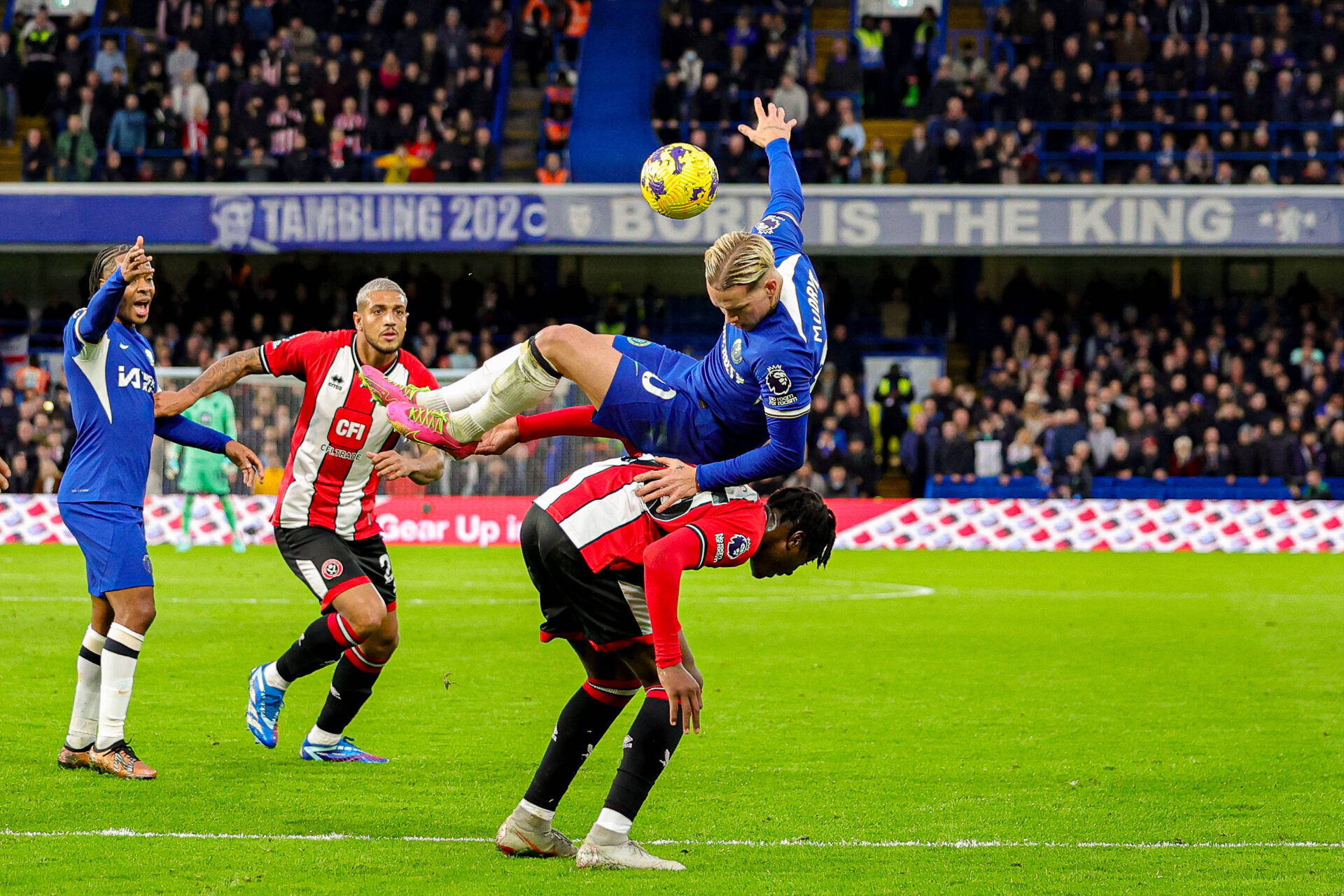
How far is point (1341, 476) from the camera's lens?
24328mm

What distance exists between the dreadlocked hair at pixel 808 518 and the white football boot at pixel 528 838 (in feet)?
4.82

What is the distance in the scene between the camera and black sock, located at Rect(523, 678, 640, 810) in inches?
243

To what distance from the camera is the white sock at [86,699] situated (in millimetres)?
7781


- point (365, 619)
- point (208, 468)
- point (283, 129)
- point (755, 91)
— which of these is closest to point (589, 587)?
point (365, 619)

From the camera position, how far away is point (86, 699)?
7781 millimetres

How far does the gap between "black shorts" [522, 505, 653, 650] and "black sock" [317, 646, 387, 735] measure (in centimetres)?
215

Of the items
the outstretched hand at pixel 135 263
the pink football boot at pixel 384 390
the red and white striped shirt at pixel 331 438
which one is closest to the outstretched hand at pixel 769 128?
the pink football boot at pixel 384 390

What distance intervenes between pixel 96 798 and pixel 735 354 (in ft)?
11.5

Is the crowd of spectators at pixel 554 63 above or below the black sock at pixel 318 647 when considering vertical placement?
above

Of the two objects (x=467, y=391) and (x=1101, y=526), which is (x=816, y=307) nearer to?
(x=467, y=391)

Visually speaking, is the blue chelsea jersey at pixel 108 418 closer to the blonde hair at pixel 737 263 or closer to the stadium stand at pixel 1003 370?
the blonde hair at pixel 737 263

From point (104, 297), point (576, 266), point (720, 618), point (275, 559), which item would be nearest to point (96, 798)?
point (104, 297)

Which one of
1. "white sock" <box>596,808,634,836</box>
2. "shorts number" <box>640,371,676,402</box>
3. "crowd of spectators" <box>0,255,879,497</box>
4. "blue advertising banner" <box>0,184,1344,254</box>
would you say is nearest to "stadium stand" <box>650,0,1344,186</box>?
Result: "blue advertising banner" <box>0,184,1344,254</box>

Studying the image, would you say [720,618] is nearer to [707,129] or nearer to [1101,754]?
[1101,754]
